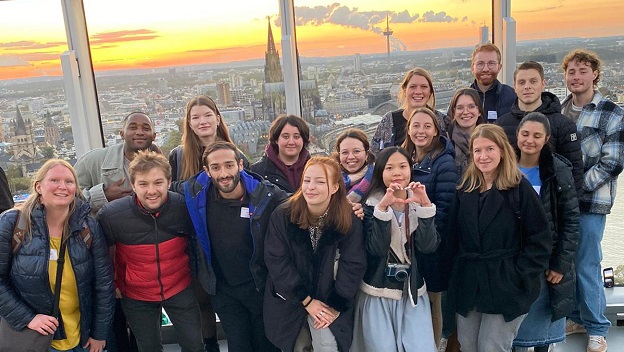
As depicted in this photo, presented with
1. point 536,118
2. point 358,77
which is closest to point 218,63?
point 358,77

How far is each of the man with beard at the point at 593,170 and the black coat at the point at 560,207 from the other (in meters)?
0.29

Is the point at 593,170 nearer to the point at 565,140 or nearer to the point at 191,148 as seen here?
the point at 565,140

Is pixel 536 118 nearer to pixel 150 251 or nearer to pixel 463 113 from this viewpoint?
pixel 463 113

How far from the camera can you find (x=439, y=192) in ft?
8.28

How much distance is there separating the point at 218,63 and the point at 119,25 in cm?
75

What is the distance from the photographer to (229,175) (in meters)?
2.41

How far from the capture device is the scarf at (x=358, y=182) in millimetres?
2502

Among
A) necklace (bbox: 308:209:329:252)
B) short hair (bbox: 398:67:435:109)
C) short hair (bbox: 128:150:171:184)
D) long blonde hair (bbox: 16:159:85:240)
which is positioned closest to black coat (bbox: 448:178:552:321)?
necklace (bbox: 308:209:329:252)

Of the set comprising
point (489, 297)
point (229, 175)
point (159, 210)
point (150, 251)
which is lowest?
point (489, 297)

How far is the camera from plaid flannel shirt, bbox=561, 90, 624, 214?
2.62 m

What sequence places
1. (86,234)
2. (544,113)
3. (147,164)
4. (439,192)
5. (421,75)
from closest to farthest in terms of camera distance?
(86,234), (147,164), (439,192), (544,113), (421,75)

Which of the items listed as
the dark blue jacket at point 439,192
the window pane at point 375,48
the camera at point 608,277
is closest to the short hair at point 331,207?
the dark blue jacket at point 439,192

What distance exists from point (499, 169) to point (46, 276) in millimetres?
2198

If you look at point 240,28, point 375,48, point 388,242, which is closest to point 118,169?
point 240,28
